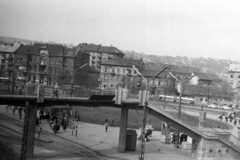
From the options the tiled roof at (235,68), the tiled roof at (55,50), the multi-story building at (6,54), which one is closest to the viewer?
the multi-story building at (6,54)

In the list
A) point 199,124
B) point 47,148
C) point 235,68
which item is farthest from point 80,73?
point 235,68

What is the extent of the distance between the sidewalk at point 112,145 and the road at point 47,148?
118cm

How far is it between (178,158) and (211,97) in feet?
238

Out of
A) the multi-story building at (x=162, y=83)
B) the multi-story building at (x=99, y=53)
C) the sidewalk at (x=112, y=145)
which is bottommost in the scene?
the sidewalk at (x=112, y=145)

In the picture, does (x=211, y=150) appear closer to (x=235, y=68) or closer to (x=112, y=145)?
(x=112, y=145)

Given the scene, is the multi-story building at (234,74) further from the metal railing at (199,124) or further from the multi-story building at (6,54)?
the metal railing at (199,124)

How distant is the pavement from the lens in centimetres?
2683

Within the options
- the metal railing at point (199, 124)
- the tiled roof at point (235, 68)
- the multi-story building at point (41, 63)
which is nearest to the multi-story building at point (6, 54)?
the multi-story building at point (41, 63)

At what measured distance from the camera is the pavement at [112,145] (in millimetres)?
26828

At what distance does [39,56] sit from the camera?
7944 cm

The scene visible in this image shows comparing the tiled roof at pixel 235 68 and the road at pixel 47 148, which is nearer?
the road at pixel 47 148

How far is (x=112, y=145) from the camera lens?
98.5 ft

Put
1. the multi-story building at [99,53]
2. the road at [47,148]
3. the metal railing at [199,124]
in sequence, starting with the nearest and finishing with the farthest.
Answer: the road at [47,148] → the metal railing at [199,124] → the multi-story building at [99,53]

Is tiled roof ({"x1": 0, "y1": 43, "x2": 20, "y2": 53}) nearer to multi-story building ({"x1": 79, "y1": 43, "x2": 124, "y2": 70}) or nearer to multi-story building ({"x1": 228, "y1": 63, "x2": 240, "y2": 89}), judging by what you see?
multi-story building ({"x1": 79, "y1": 43, "x2": 124, "y2": 70})
